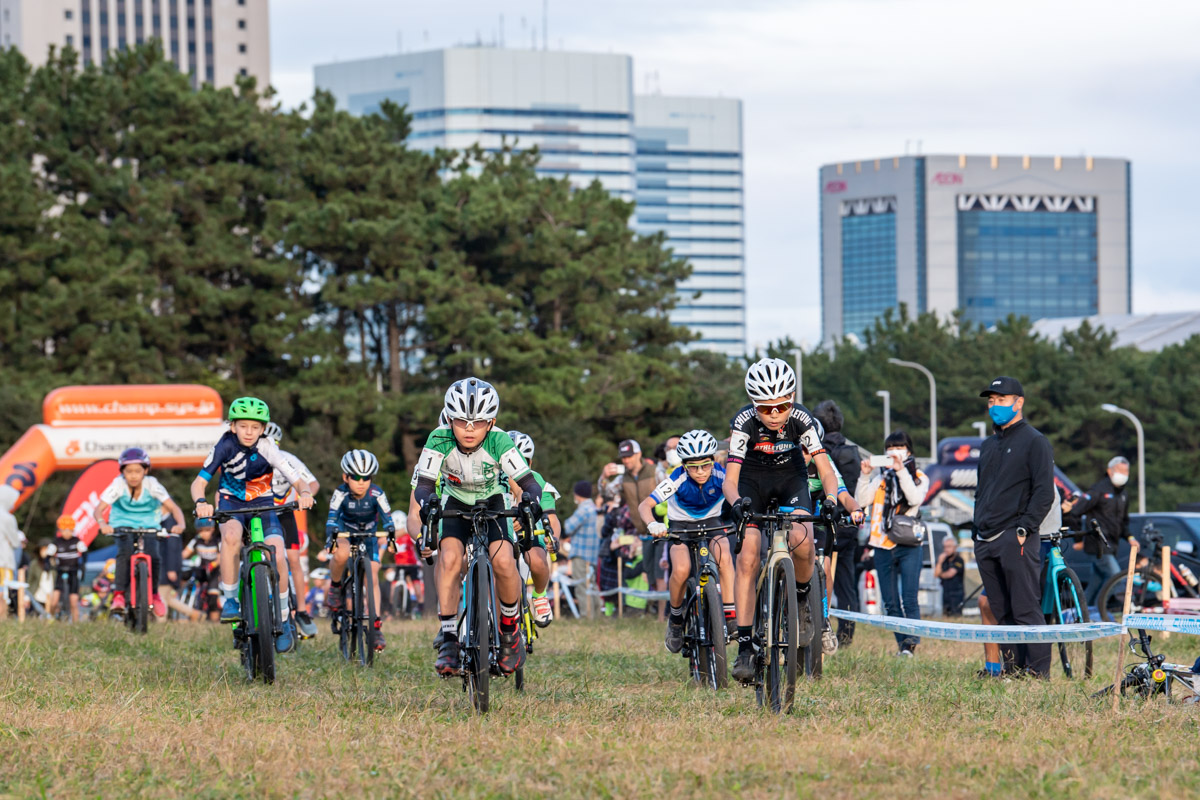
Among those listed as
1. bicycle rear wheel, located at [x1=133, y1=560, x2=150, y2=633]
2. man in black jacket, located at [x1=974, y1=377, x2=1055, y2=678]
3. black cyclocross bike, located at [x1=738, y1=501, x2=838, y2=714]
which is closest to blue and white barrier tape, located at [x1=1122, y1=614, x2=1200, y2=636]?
black cyclocross bike, located at [x1=738, y1=501, x2=838, y2=714]

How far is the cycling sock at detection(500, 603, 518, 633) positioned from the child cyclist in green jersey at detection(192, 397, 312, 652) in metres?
2.70

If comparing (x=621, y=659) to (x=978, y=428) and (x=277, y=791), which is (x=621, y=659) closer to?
(x=277, y=791)

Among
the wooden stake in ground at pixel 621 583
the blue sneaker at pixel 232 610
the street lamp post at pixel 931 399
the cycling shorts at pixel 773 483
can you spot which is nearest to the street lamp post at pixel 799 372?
the street lamp post at pixel 931 399

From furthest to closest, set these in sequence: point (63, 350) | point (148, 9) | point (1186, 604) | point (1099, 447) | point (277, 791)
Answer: point (148, 9)
point (1099, 447)
point (63, 350)
point (1186, 604)
point (277, 791)

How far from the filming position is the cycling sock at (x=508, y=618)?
8.85 meters

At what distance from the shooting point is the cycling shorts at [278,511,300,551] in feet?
39.7

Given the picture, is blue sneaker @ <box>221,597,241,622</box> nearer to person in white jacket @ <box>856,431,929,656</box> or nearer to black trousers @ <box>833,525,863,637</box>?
black trousers @ <box>833,525,863,637</box>

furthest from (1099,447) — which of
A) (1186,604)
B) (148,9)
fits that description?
(148,9)

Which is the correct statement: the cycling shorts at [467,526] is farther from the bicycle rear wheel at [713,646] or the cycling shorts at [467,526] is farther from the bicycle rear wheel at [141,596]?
the bicycle rear wheel at [141,596]

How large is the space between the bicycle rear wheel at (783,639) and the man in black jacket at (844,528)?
13.6ft

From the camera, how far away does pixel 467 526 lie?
8930mm

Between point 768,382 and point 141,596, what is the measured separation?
8.30 m

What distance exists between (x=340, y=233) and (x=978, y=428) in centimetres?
3451

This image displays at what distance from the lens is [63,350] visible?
44562mm
